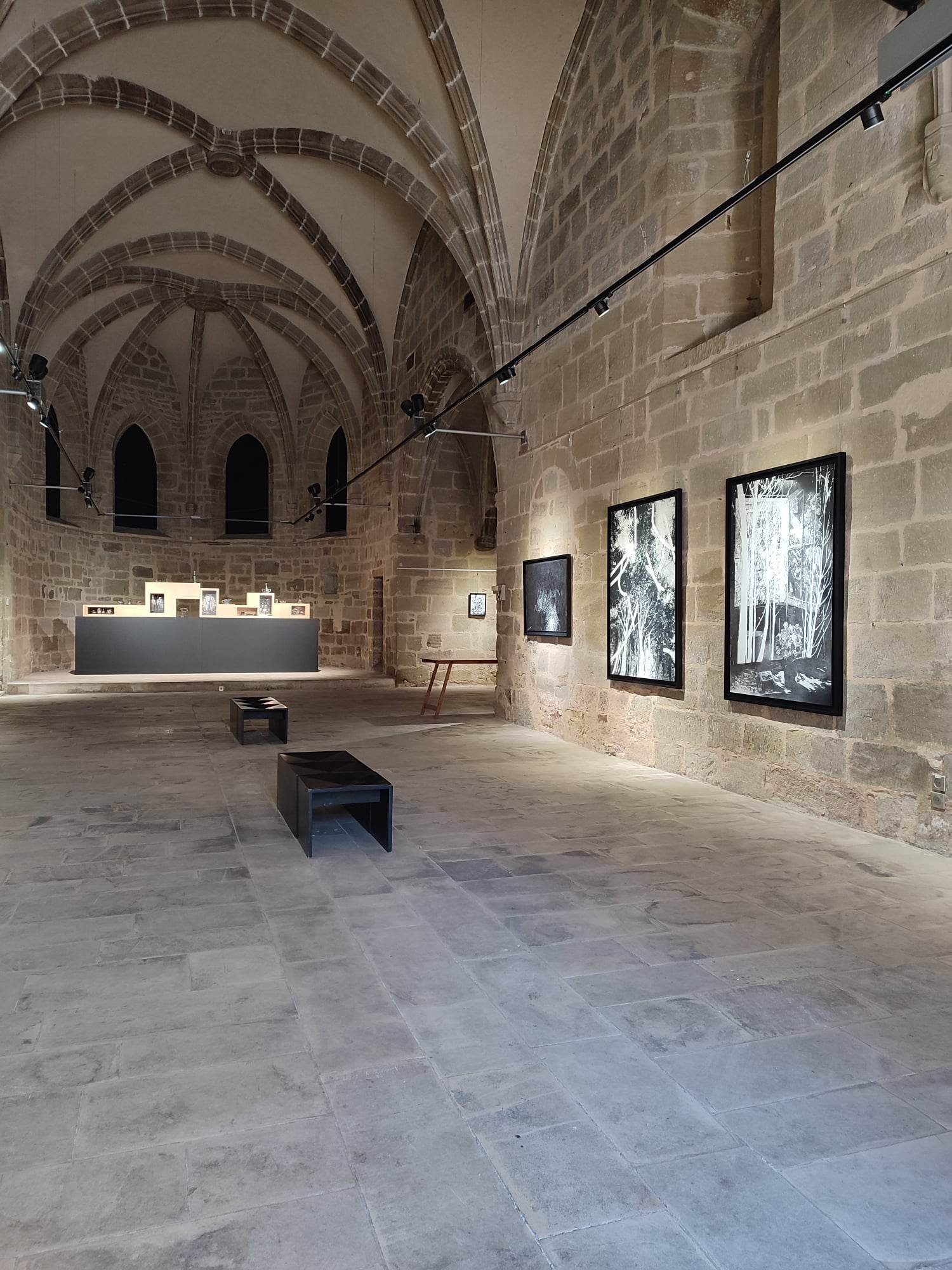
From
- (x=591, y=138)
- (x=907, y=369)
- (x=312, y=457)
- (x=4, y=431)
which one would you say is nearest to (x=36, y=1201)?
(x=907, y=369)

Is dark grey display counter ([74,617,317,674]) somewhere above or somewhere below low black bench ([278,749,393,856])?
above

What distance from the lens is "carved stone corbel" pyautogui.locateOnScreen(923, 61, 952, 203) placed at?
13.7ft

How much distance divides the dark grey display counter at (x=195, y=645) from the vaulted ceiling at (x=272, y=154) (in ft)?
14.3

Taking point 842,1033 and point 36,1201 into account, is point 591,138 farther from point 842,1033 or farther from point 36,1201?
point 36,1201

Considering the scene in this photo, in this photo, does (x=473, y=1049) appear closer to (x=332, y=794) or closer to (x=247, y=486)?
(x=332, y=794)

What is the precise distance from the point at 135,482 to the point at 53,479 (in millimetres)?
2467

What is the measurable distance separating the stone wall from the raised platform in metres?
6.47

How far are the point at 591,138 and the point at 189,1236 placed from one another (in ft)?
28.6

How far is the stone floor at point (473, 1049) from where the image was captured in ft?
5.23

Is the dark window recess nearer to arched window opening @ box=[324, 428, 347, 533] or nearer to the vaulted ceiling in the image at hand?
the vaulted ceiling

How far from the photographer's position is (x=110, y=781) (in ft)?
19.1

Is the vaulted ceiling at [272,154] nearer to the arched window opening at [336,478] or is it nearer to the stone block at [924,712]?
the arched window opening at [336,478]

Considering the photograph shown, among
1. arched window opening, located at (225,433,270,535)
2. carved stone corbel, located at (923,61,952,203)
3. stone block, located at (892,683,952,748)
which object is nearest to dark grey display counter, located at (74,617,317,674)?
arched window opening, located at (225,433,270,535)

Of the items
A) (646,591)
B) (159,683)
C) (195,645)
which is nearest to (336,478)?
(195,645)
